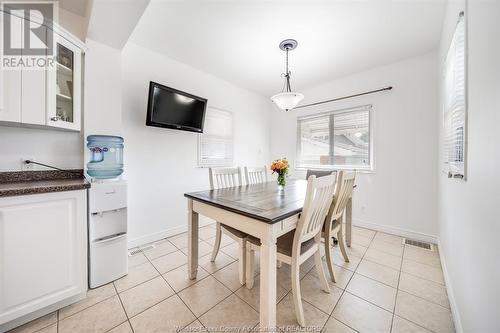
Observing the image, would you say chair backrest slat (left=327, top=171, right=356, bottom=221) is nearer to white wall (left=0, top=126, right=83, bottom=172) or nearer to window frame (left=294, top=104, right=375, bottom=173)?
window frame (left=294, top=104, right=375, bottom=173)

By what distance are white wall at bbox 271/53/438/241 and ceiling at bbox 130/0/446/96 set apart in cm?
25

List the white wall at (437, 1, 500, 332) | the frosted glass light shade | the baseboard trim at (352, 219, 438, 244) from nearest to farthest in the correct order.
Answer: the white wall at (437, 1, 500, 332), the frosted glass light shade, the baseboard trim at (352, 219, 438, 244)

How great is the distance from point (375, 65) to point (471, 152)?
97.1 inches

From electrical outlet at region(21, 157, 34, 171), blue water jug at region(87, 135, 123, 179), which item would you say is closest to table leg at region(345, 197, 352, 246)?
blue water jug at region(87, 135, 123, 179)

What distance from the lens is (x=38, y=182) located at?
1567 mm

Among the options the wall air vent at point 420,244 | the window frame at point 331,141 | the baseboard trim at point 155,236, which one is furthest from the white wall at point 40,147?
Answer: the wall air vent at point 420,244

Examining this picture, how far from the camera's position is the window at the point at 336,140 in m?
3.13

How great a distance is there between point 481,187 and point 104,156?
2.75m

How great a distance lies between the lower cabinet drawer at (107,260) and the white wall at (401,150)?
3.29m

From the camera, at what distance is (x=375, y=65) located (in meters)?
2.88

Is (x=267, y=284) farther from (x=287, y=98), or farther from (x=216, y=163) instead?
(x=216, y=163)

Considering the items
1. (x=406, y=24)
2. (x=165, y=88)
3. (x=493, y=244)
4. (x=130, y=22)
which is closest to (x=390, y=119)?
(x=406, y=24)

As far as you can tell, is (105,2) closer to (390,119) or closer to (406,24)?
(406,24)

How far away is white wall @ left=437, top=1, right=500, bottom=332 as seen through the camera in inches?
28.5
